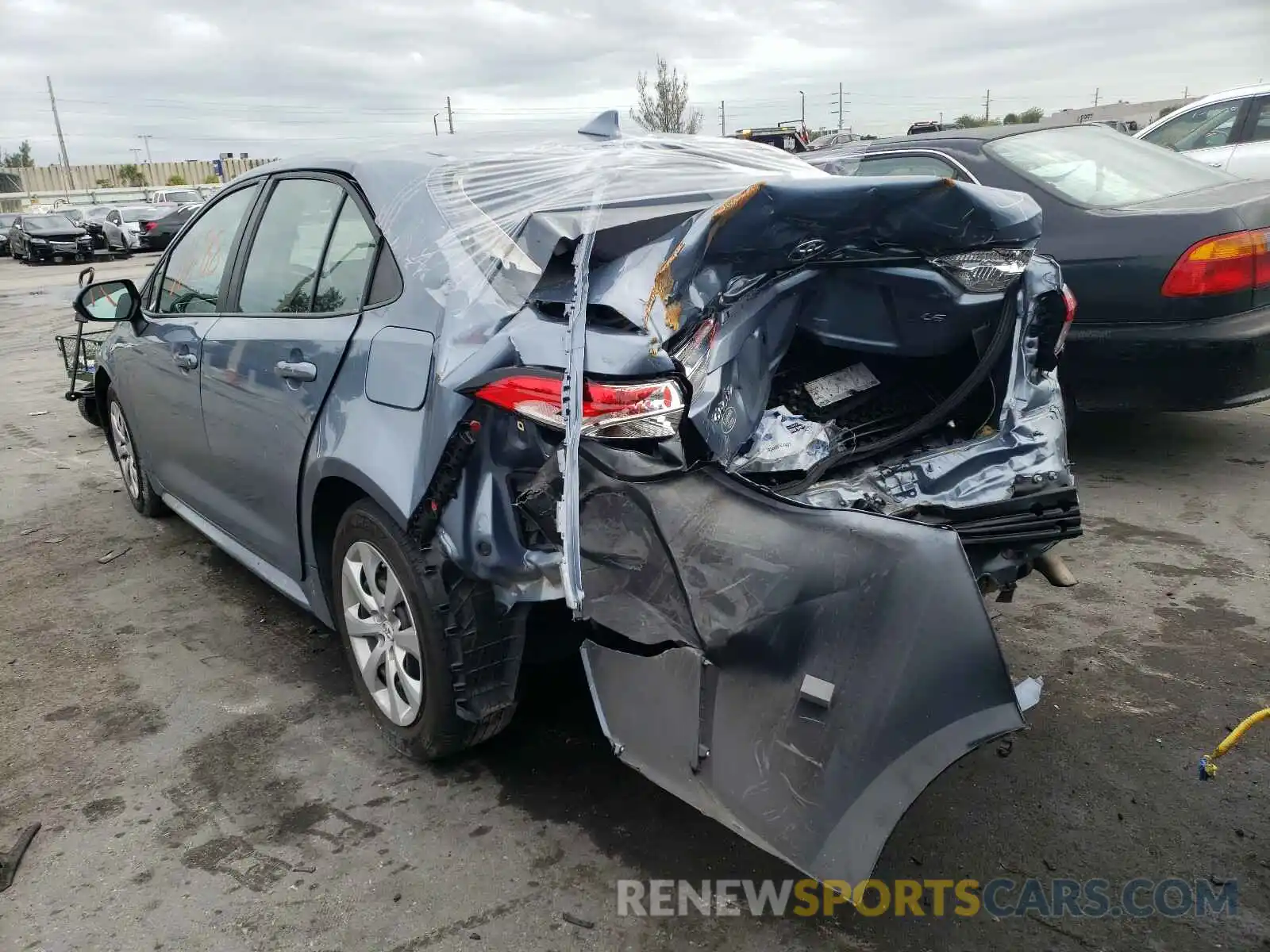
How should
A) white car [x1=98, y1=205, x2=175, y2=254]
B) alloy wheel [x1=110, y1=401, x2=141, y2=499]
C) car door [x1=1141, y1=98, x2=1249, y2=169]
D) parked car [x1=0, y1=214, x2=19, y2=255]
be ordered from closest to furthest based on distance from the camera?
alloy wheel [x1=110, y1=401, x2=141, y2=499] → car door [x1=1141, y1=98, x2=1249, y2=169] → white car [x1=98, y1=205, x2=175, y2=254] → parked car [x1=0, y1=214, x2=19, y2=255]

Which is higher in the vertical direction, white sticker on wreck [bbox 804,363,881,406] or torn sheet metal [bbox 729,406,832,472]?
white sticker on wreck [bbox 804,363,881,406]

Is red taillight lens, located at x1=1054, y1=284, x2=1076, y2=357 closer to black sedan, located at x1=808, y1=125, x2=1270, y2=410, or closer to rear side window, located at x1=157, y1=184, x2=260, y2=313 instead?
black sedan, located at x1=808, y1=125, x2=1270, y2=410

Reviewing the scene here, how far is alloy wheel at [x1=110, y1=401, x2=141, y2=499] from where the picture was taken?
498cm

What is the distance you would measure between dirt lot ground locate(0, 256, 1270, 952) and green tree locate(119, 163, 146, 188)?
71119 mm

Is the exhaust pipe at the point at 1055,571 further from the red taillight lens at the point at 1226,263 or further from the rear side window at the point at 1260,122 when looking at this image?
the rear side window at the point at 1260,122

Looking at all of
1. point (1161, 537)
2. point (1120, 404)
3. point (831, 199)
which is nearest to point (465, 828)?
point (831, 199)

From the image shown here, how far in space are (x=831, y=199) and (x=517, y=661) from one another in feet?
4.69

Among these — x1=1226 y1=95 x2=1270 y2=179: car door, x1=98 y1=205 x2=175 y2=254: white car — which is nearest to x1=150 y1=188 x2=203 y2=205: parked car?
x1=98 y1=205 x2=175 y2=254: white car

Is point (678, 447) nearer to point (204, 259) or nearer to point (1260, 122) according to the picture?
point (204, 259)

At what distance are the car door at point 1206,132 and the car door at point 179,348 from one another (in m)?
8.14

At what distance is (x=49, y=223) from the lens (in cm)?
2775

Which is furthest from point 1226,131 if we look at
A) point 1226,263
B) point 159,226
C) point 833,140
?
point 159,226

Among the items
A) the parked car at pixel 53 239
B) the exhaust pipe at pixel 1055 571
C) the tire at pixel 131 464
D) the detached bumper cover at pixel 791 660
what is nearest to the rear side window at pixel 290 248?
the detached bumper cover at pixel 791 660

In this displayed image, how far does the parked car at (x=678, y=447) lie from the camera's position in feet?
6.10
